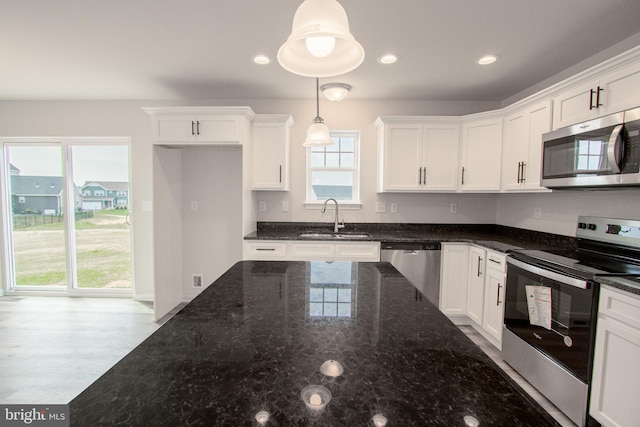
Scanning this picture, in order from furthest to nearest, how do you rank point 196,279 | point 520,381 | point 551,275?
point 196,279 < point 520,381 < point 551,275

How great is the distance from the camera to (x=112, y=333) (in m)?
2.85

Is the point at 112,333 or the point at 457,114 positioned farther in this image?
the point at 457,114

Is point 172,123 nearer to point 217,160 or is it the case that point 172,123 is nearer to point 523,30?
point 217,160

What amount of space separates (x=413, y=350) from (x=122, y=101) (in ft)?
14.2

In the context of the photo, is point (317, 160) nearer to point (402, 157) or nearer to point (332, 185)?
point (332, 185)

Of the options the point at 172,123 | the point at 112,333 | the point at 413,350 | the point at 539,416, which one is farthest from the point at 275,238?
the point at 539,416

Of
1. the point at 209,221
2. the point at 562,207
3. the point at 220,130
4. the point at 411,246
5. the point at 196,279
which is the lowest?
the point at 196,279

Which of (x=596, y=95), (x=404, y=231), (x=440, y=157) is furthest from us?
(x=404, y=231)

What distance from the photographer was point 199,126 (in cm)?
299

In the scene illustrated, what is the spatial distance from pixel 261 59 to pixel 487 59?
196 cm

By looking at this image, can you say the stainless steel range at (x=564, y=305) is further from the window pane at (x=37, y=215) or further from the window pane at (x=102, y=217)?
the window pane at (x=37, y=215)

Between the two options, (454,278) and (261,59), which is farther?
(454,278)

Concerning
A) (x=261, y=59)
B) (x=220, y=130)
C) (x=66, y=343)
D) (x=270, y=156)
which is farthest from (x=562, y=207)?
(x=66, y=343)

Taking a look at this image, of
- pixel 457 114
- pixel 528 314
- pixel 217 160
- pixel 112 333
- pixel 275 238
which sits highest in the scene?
pixel 457 114
